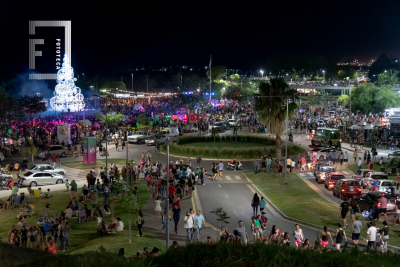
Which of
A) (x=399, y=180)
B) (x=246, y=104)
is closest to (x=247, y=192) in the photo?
(x=399, y=180)

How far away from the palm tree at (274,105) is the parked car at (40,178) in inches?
677

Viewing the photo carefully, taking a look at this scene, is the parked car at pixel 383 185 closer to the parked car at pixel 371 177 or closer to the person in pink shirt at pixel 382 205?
the parked car at pixel 371 177

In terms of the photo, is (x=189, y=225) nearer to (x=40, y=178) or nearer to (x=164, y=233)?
(x=164, y=233)

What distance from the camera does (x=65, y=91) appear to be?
2955 inches

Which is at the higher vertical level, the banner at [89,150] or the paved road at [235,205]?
the banner at [89,150]

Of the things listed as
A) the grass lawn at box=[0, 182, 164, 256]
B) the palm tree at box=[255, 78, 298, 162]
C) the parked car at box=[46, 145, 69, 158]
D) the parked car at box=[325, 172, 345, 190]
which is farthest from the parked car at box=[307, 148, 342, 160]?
the parked car at box=[46, 145, 69, 158]

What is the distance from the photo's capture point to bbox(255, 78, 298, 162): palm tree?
36.9m

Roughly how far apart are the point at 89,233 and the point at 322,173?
18.8m

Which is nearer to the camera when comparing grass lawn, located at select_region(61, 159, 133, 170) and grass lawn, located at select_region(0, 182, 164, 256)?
grass lawn, located at select_region(0, 182, 164, 256)

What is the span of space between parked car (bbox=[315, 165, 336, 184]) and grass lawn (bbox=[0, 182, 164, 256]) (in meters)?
13.1

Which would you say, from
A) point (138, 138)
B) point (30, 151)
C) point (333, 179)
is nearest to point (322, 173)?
point (333, 179)

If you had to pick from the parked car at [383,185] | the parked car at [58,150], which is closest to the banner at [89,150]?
the parked car at [58,150]

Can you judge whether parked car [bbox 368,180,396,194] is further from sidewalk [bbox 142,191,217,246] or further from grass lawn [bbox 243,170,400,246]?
sidewalk [bbox 142,191,217,246]

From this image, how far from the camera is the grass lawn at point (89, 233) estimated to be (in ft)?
57.4
